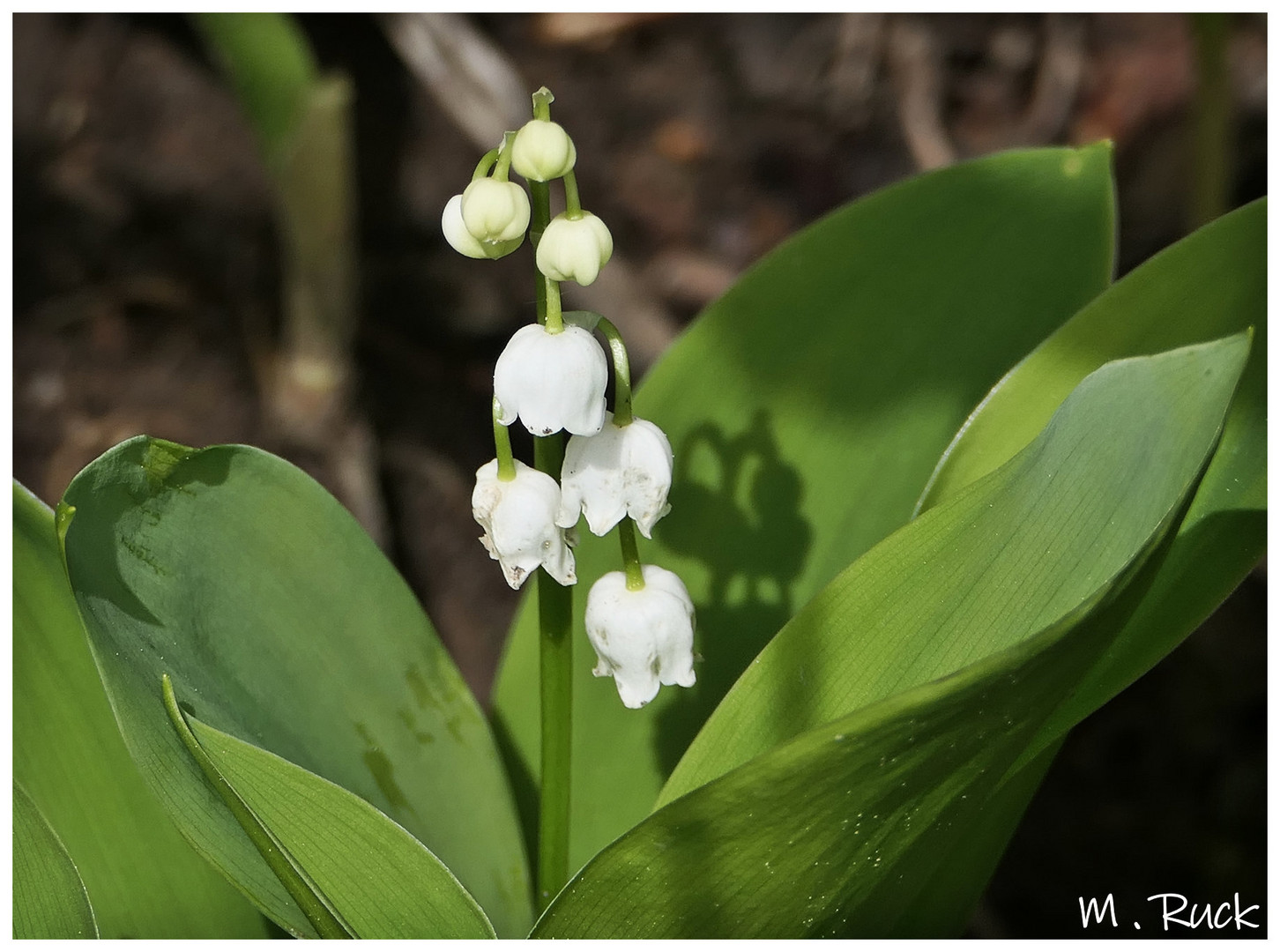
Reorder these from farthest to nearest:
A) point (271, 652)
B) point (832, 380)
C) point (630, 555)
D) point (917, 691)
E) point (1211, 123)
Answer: point (1211, 123), point (832, 380), point (271, 652), point (630, 555), point (917, 691)

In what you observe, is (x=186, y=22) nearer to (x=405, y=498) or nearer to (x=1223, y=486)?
(x=405, y=498)

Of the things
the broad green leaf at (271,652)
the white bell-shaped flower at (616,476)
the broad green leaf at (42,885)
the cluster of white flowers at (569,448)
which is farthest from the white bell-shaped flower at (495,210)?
the broad green leaf at (42,885)

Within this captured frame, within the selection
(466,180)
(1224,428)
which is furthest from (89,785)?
(466,180)

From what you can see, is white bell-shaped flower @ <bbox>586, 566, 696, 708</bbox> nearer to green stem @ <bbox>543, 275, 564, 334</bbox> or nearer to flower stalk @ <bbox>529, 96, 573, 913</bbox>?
flower stalk @ <bbox>529, 96, 573, 913</bbox>

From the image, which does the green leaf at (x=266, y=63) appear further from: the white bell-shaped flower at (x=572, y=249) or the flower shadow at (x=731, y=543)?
the white bell-shaped flower at (x=572, y=249)

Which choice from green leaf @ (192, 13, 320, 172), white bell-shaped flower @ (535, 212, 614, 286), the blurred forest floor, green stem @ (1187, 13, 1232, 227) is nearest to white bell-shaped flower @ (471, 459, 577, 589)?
white bell-shaped flower @ (535, 212, 614, 286)

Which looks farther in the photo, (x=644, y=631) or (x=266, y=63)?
(x=266, y=63)

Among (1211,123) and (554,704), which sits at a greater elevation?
(1211,123)

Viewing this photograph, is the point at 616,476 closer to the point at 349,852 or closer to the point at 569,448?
the point at 569,448

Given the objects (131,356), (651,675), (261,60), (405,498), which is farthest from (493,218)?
(131,356)
